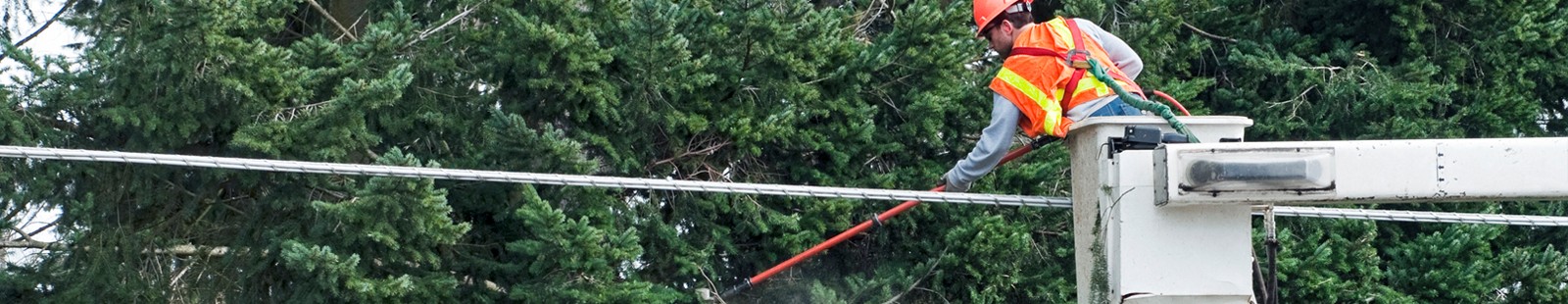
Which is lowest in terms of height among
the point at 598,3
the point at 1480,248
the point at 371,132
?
the point at 1480,248

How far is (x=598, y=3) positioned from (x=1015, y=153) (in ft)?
6.79

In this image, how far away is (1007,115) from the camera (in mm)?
5977

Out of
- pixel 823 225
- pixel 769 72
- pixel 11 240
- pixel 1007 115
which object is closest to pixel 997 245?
pixel 823 225

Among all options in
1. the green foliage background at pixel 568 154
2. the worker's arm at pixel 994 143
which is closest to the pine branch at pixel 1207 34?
the green foliage background at pixel 568 154

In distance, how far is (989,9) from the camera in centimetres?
619

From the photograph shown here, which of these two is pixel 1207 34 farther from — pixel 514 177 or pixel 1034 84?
pixel 514 177

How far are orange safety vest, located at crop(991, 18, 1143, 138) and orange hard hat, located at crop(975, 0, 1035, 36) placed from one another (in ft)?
0.38

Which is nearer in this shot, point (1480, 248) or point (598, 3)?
point (598, 3)

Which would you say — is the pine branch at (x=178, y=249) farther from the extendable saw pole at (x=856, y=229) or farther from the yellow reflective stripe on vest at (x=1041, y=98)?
the yellow reflective stripe on vest at (x=1041, y=98)

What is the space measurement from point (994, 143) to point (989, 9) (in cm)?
55

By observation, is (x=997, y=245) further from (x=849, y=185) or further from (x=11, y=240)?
(x=11, y=240)

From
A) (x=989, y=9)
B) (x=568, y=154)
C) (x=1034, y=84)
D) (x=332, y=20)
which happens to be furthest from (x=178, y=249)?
(x=1034, y=84)

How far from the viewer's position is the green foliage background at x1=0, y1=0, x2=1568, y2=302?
679 centimetres

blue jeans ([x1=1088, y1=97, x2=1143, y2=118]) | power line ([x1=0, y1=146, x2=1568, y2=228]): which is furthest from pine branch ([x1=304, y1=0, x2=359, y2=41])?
blue jeans ([x1=1088, y1=97, x2=1143, y2=118])
